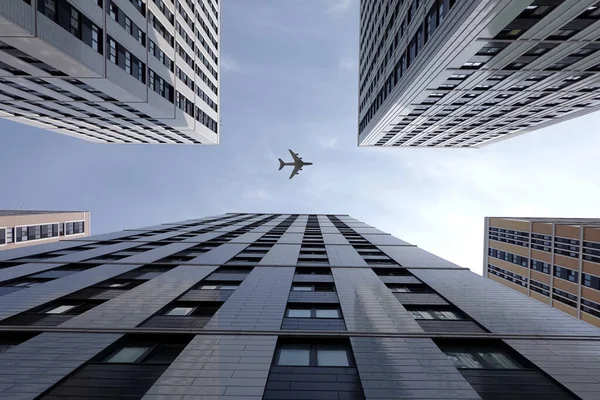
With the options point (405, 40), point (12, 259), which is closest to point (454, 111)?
point (405, 40)

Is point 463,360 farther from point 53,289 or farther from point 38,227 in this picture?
point 38,227

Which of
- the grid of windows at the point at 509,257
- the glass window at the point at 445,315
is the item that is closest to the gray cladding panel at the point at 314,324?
the glass window at the point at 445,315

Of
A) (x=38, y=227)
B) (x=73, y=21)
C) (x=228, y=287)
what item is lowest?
(x=38, y=227)

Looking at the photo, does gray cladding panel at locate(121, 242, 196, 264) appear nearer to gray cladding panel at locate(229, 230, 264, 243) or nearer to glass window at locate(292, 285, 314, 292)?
gray cladding panel at locate(229, 230, 264, 243)

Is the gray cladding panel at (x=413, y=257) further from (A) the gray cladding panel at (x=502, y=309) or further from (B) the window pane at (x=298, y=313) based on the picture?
(B) the window pane at (x=298, y=313)

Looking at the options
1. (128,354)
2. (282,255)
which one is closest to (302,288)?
(282,255)
